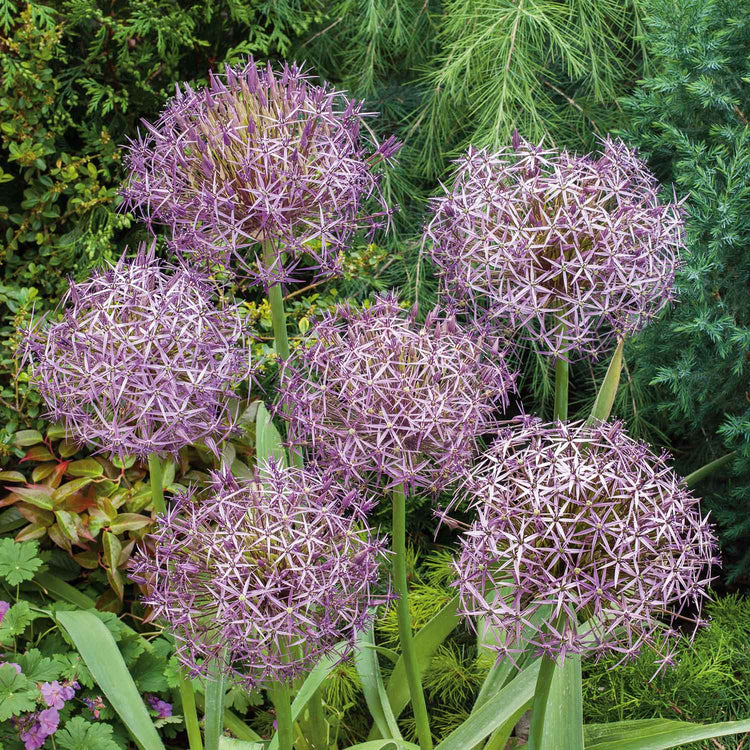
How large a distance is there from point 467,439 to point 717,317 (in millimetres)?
1317

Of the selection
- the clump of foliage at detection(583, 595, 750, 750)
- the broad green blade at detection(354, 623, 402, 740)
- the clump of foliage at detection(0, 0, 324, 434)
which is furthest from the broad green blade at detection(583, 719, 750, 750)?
the clump of foliage at detection(0, 0, 324, 434)

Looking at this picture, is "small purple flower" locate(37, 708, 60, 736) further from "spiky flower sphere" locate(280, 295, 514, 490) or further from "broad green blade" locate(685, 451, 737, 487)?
"broad green blade" locate(685, 451, 737, 487)

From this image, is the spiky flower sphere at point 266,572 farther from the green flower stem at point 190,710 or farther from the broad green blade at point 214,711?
the broad green blade at point 214,711

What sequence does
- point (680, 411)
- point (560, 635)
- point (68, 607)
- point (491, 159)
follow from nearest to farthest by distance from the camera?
point (560, 635) < point (491, 159) < point (68, 607) < point (680, 411)

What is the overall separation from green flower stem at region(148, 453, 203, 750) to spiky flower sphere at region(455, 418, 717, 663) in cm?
55

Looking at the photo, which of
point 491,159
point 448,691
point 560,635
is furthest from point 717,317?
point 560,635

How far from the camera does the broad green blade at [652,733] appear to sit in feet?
5.11

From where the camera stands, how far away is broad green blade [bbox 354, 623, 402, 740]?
6.38 feet

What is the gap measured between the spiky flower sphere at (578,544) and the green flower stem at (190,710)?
2.19 feet

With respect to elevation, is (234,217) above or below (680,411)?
above

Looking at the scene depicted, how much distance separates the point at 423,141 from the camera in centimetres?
341

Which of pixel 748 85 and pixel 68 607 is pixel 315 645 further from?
pixel 748 85

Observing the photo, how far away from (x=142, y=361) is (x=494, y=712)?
0.96m

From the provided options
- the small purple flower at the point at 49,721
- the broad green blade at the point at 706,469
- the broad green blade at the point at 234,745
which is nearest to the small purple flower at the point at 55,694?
the small purple flower at the point at 49,721
